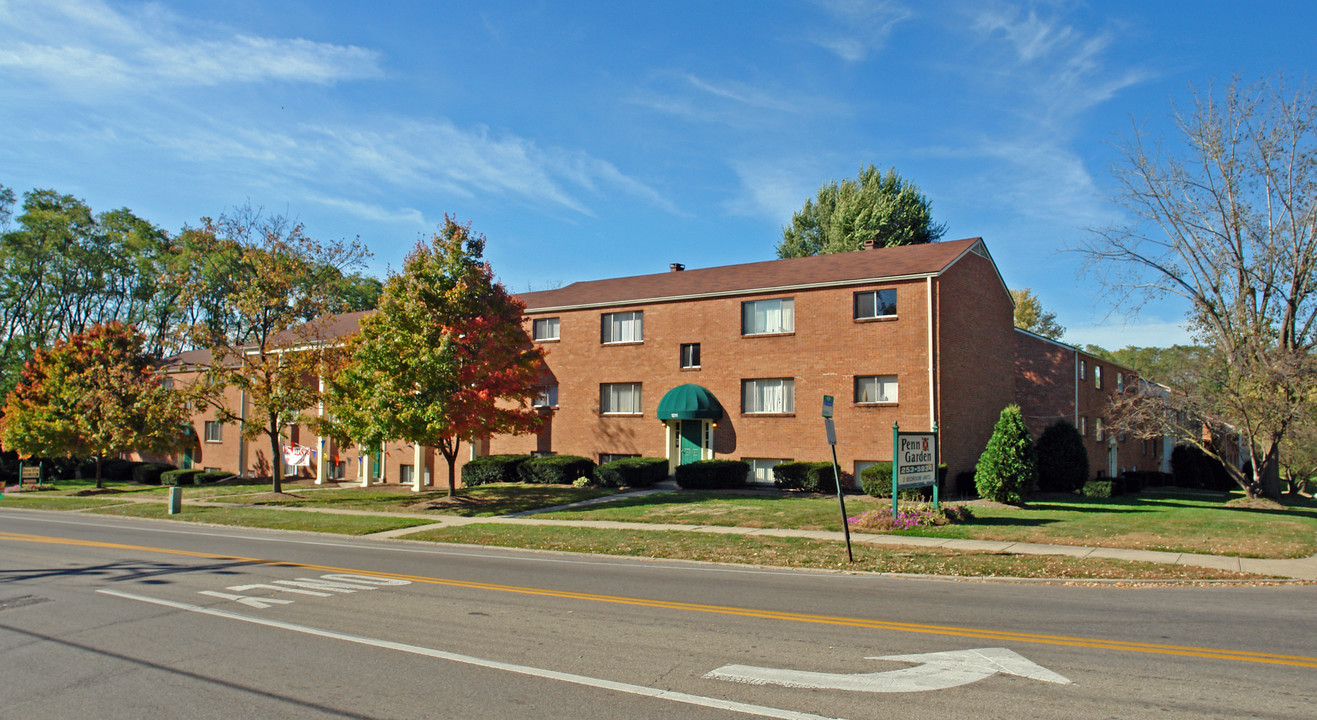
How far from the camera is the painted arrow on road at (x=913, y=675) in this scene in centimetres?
647

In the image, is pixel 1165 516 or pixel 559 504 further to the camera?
pixel 559 504

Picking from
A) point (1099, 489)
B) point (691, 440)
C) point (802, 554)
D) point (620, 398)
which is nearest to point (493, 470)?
point (620, 398)

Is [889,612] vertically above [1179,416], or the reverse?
[1179,416]

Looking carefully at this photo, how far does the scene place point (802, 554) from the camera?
14844mm

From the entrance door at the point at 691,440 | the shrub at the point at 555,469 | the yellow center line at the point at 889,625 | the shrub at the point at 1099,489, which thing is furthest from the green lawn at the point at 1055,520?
the yellow center line at the point at 889,625

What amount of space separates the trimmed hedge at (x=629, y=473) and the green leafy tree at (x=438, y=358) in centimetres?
367

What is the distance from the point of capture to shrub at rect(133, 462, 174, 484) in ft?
140

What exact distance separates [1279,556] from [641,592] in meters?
11.4

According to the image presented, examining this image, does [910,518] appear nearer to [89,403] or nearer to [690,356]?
[690,356]

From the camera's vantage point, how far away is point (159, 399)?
1184 inches

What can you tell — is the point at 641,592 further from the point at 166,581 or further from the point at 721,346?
the point at 721,346

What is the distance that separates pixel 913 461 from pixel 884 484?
20.0ft

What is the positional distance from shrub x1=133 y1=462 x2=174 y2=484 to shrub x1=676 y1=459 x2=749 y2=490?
3103cm

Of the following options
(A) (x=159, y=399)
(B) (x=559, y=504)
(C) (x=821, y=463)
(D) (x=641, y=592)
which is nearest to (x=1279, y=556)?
(D) (x=641, y=592)
